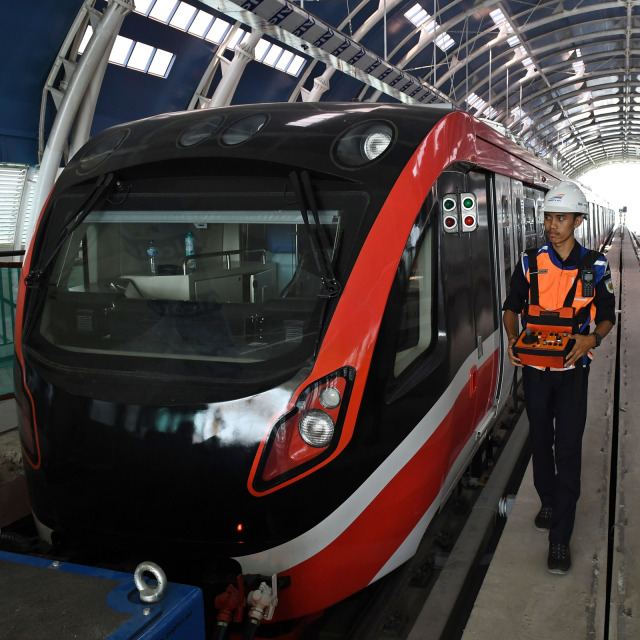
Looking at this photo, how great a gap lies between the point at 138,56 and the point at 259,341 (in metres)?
15.5

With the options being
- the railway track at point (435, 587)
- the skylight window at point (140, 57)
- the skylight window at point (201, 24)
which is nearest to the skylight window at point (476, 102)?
the skylight window at point (201, 24)

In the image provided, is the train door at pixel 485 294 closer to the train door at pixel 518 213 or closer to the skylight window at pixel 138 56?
the train door at pixel 518 213

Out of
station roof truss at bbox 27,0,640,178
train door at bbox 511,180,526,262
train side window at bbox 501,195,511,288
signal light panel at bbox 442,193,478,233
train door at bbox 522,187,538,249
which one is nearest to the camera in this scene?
signal light panel at bbox 442,193,478,233

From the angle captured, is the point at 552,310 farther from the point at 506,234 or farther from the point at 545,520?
the point at 506,234

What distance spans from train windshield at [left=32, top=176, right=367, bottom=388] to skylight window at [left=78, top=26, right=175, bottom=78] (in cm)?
1319

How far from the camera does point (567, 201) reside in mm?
3377

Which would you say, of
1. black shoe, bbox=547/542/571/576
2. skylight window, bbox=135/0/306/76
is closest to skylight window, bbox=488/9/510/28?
skylight window, bbox=135/0/306/76

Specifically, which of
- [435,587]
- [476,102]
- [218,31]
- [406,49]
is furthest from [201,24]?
[476,102]

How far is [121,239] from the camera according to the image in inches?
142

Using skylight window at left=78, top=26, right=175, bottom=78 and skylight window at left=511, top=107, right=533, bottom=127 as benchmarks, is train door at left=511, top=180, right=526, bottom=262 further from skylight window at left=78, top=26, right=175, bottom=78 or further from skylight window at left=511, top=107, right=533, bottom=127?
skylight window at left=511, top=107, right=533, bottom=127

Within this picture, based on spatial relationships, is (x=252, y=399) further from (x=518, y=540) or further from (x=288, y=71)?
(x=288, y=71)

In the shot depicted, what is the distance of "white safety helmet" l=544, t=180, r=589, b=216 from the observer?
3367 mm

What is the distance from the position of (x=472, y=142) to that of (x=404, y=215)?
44.3 inches

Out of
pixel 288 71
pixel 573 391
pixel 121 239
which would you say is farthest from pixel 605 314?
pixel 288 71
